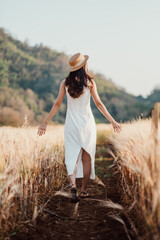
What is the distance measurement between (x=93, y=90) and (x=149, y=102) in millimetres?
44391

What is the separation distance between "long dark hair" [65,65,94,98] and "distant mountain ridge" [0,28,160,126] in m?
26.8

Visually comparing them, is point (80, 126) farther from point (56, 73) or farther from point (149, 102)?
point (149, 102)

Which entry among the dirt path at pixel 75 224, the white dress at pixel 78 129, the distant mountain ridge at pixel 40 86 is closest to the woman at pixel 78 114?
the white dress at pixel 78 129

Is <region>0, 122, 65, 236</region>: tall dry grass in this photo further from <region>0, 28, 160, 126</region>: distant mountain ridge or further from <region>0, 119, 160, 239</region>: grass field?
<region>0, 28, 160, 126</region>: distant mountain ridge

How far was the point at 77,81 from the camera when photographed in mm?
3459

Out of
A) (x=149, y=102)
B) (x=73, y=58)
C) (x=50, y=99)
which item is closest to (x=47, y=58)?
(x=50, y=99)

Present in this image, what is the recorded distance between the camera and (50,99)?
3775 cm

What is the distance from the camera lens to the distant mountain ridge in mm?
34344

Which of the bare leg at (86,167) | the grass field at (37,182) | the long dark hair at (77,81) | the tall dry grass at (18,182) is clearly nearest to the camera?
the grass field at (37,182)

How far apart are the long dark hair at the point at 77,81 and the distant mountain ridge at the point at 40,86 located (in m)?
26.8

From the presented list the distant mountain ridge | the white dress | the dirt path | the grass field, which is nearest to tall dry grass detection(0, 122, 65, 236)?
the grass field

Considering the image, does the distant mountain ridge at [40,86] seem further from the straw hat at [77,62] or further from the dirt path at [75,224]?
the dirt path at [75,224]

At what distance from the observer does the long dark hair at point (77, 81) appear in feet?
11.2

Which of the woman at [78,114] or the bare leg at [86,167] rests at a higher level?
the woman at [78,114]
